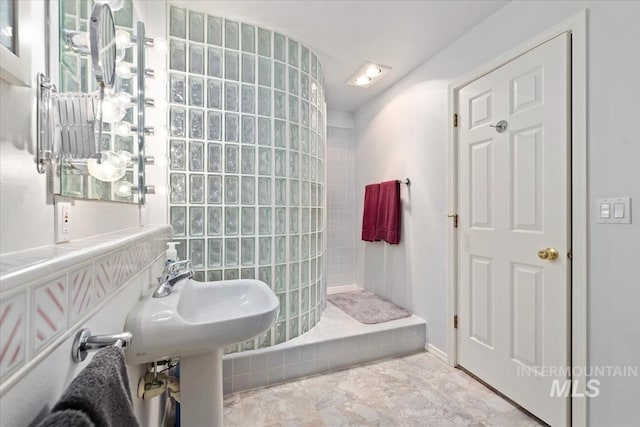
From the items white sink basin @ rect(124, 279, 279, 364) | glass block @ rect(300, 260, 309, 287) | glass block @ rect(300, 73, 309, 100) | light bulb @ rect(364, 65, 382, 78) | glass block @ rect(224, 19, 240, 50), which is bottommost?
glass block @ rect(300, 260, 309, 287)

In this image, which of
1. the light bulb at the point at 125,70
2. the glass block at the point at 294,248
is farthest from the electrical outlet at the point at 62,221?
the glass block at the point at 294,248

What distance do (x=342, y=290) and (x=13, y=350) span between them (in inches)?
114

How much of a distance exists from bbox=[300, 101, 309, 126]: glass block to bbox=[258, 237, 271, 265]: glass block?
87 cm

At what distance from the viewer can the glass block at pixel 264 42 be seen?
1750mm

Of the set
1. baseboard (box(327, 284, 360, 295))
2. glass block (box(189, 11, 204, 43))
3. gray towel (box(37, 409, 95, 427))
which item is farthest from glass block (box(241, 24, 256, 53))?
baseboard (box(327, 284, 360, 295))

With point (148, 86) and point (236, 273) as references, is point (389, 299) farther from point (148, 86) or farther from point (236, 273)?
point (148, 86)

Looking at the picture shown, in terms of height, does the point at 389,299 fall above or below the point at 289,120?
below

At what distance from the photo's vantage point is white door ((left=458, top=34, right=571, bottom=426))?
4.22 feet

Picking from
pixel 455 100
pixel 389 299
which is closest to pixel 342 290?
pixel 389 299

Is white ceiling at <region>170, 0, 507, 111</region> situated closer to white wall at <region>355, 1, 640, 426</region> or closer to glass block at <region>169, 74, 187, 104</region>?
white wall at <region>355, 1, 640, 426</region>

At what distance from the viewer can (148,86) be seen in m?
1.44

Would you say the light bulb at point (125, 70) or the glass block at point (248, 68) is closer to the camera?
the light bulb at point (125, 70)

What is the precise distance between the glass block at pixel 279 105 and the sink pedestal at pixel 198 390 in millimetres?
1429

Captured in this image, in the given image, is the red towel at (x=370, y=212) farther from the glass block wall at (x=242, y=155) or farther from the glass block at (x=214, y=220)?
the glass block at (x=214, y=220)
